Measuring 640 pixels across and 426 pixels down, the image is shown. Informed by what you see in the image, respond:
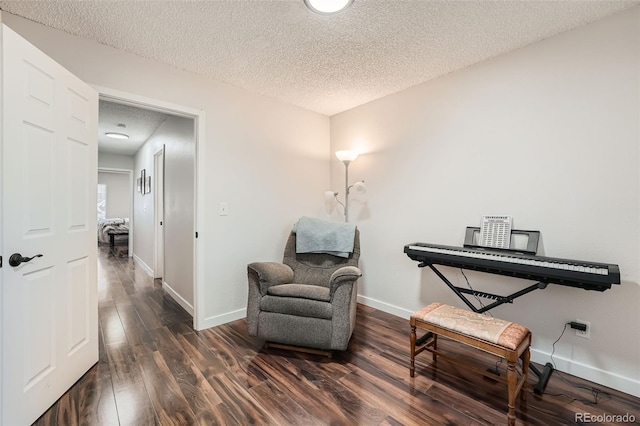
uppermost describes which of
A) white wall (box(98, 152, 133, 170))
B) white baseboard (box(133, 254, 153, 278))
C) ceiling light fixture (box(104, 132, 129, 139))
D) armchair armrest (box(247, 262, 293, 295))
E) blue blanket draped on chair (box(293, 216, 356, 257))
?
ceiling light fixture (box(104, 132, 129, 139))

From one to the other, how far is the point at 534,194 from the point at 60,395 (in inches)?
132

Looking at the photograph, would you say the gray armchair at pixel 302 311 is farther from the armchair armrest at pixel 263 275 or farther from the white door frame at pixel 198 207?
the white door frame at pixel 198 207

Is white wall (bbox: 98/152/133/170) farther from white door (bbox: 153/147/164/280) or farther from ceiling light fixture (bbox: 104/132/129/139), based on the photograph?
white door (bbox: 153/147/164/280)

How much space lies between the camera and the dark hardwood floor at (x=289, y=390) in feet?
5.00

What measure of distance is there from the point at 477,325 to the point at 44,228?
2541 mm

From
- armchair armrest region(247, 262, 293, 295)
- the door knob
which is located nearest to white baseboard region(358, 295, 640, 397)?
armchair armrest region(247, 262, 293, 295)

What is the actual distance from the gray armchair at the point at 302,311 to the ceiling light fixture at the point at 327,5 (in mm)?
1732

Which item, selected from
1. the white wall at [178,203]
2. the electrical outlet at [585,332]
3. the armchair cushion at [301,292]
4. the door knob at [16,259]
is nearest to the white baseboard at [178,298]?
the white wall at [178,203]

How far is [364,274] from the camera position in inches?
130

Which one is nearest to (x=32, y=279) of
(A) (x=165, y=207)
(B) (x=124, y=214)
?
(A) (x=165, y=207)

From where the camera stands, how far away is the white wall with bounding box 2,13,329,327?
2.21m

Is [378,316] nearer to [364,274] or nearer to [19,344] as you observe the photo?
[364,274]

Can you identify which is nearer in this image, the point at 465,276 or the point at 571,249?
the point at 571,249

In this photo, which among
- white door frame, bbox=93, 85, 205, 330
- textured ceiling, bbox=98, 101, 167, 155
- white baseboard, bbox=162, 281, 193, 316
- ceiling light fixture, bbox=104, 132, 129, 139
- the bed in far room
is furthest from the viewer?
the bed in far room
